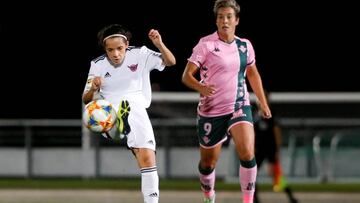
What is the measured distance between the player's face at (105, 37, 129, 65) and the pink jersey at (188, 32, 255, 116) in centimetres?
86

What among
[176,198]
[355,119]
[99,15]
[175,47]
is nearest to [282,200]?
[176,198]

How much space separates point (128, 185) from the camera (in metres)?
24.0

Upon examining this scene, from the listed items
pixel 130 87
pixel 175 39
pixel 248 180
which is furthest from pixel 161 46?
pixel 175 39

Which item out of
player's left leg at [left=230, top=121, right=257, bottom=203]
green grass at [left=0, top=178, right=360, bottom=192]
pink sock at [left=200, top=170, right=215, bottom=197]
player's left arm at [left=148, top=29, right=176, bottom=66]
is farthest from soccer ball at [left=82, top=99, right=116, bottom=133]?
green grass at [left=0, top=178, right=360, bottom=192]

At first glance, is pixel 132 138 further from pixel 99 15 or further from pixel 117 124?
pixel 99 15

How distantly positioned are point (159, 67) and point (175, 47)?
95.2 feet

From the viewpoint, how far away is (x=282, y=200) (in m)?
19.8

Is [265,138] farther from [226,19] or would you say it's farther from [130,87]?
[130,87]

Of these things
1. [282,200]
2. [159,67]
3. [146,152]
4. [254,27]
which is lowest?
[282,200]

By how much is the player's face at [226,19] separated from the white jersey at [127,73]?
2.54ft

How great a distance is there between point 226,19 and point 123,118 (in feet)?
5.10

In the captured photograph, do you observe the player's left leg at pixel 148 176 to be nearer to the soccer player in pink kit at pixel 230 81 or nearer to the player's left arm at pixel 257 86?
the soccer player in pink kit at pixel 230 81

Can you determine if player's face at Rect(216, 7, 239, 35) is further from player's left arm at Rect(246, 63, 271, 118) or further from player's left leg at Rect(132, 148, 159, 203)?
player's left leg at Rect(132, 148, 159, 203)

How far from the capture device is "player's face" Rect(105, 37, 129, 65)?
37.5 feet
